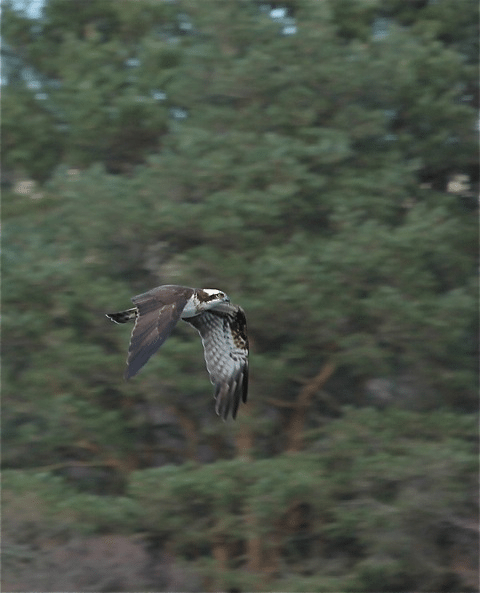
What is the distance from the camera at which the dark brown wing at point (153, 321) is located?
4.09 meters

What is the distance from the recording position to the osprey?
442 centimetres

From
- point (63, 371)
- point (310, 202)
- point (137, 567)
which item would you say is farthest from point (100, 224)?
point (137, 567)

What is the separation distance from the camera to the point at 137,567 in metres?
8.84

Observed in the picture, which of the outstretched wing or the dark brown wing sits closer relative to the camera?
the dark brown wing

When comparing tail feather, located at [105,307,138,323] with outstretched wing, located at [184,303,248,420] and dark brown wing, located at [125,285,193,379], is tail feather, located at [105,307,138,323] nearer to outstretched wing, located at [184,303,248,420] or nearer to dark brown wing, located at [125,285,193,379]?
dark brown wing, located at [125,285,193,379]

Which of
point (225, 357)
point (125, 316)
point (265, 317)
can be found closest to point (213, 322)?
point (225, 357)

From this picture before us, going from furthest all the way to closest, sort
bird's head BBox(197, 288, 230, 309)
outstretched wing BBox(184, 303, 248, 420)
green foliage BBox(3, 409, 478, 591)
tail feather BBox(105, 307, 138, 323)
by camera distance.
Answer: green foliage BBox(3, 409, 478, 591), outstretched wing BBox(184, 303, 248, 420), bird's head BBox(197, 288, 230, 309), tail feather BBox(105, 307, 138, 323)

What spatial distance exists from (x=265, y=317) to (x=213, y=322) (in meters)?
2.95

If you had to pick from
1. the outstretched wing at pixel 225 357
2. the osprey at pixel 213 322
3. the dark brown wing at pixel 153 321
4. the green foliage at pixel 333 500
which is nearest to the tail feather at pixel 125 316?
the osprey at pixel 213 322

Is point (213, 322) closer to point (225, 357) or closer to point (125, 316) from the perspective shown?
point (225, 357)

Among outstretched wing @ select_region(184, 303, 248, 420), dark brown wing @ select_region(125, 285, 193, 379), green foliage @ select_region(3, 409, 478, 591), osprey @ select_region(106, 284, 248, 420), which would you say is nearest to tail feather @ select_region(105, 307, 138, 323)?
osprey @ select_region(106, 284, 248, 420)

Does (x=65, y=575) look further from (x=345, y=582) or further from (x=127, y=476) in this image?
(x=345, y=582)

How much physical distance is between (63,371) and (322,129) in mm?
3233

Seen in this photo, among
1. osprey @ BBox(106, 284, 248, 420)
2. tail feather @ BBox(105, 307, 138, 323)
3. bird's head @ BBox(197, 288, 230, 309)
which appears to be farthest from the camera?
bird's head @ BBox(197, 288, 230, 309)
